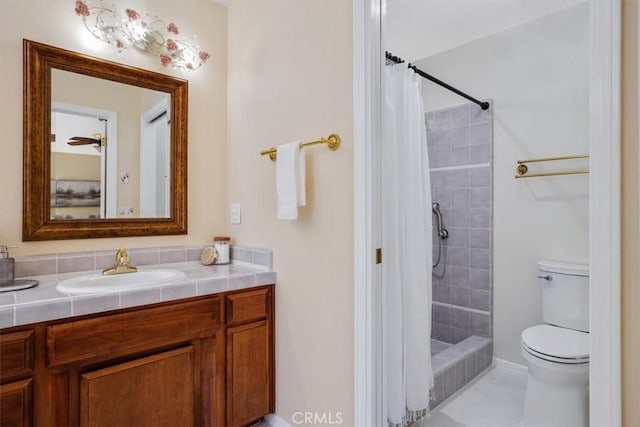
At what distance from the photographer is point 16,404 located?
45.3 inches

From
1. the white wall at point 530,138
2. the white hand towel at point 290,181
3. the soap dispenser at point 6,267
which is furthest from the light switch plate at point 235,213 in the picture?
the white wall at point 530,138

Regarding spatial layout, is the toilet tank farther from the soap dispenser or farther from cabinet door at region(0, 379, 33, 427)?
the soap dispenser

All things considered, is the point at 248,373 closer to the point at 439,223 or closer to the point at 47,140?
the point at 47,140

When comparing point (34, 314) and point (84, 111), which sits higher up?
point (84, 111)

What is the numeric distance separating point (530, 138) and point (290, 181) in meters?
1.80

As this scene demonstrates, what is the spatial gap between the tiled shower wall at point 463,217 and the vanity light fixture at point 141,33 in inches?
76.2

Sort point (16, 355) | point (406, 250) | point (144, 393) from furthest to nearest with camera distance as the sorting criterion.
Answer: point (406, 250) → point (144, 393) → point (16, 355)

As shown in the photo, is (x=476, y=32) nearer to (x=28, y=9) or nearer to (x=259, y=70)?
(x=259, y=70)

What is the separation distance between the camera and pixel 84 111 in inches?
69.6

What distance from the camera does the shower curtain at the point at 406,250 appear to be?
1.66 metres

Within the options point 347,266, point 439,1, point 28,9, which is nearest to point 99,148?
point 28,9

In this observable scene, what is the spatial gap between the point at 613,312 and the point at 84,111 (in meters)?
2.29

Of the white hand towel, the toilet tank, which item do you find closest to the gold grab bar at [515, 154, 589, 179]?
the toilet tank

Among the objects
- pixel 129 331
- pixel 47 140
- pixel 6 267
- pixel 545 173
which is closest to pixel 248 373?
pixel 129 331
